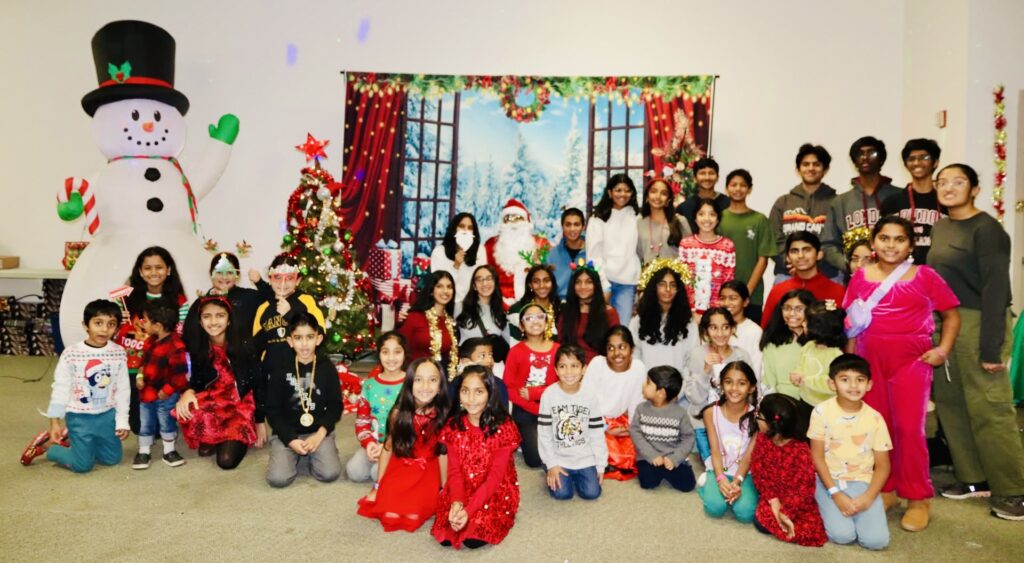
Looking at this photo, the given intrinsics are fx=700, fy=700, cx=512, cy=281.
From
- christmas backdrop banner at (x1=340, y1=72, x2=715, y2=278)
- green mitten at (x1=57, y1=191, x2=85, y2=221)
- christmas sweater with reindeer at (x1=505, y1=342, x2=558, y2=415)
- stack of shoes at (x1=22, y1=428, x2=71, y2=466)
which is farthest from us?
christmas backdrop banner at (x1=340, y1=72, x2=715, y2=278)

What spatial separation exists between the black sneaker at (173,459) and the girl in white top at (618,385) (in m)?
2.34

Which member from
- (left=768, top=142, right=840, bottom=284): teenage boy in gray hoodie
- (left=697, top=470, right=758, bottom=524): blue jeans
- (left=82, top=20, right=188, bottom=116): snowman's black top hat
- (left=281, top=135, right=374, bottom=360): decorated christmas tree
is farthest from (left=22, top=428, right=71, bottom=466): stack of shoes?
(left=768, top=142, right=840, bottom=284): teenage boy in gray hoodie

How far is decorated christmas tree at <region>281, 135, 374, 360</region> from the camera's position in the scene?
6277 millimetres

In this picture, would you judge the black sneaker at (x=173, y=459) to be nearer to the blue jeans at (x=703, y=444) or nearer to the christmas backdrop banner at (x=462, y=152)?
the blue jeans at (x=703, y=444)

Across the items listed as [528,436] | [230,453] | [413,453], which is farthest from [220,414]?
[528,436]

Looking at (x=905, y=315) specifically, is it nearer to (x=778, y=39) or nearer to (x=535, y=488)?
(x=535, y=488)

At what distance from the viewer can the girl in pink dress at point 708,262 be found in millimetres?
4559

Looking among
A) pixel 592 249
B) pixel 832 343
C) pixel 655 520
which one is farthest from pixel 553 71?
pixel 655 520

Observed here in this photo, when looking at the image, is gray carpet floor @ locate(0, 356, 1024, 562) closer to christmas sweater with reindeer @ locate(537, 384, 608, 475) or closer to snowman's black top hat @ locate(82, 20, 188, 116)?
christmas sweater with reindeer @ locate(537, 384, 608, 475)

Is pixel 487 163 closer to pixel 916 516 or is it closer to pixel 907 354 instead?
pixel 907 354

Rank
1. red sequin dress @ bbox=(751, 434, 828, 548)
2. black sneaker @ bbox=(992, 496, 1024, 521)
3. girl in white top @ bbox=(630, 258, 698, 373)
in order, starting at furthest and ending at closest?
girl in white top @ bbox=(630, 258, 698, 373), black sneaker @ bbox=(992, 496, 1024, 521), red sequin dress @ bbox=(751, 434, 828, 548)

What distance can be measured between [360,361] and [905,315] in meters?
5.10

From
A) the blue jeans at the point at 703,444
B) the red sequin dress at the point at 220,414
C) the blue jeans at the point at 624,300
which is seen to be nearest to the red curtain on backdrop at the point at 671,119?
the blue jeans at the point at 624,300

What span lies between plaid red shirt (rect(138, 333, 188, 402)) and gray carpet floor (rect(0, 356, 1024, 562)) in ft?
1.50
